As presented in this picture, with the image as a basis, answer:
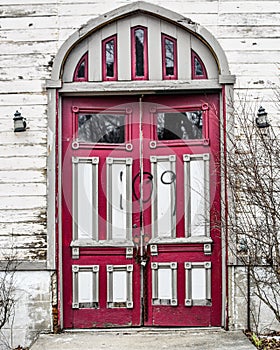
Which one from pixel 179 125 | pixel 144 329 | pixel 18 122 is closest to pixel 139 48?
pixel 179 125

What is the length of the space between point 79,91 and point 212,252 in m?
2.34

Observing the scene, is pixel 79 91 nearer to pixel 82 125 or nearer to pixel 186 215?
pixel 82 125

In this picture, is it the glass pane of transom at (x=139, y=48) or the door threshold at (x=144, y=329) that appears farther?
the glass pane of transom at (x=139, y=48)

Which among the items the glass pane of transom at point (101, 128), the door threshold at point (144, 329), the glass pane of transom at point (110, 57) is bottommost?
the door threshold at point (144, 329)

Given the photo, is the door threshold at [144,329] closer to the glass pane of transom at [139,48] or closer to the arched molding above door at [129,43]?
the arched molding above door at [129,43]

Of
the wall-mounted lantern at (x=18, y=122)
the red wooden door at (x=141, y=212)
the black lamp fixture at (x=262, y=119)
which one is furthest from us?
the red wooden door at (x=141, y=212)

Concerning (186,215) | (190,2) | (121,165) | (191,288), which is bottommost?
(191,288)

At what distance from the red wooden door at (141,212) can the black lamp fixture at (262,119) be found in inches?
20.2

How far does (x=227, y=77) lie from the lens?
7.67 metres

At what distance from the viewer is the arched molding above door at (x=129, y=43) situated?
25.4 ft

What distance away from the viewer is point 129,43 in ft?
25.7

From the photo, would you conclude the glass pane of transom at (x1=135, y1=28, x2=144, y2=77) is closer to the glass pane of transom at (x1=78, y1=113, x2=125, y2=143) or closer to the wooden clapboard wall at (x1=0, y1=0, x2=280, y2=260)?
the wooden clapboard wall at (x1=0, y1=0, x2=280, y2=260)

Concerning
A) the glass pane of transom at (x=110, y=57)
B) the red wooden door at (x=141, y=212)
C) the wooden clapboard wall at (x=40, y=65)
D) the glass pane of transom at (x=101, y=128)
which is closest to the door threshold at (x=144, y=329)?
the red wooden door at (x=141, y=212)

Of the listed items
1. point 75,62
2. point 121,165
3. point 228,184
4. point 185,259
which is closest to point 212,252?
point 185,259
